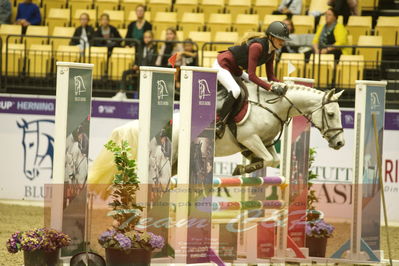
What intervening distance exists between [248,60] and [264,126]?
0.63 metres

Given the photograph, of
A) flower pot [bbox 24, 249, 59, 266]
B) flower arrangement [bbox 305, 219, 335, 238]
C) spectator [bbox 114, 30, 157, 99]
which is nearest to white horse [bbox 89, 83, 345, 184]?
flower arrangement [bbox 305, 219, 335, 238]

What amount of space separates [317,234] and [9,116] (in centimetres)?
534

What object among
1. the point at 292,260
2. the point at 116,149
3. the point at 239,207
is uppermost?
the point at 116,149

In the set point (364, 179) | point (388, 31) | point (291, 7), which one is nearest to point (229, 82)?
point (364, 179)

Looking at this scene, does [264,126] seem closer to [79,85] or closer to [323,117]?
[323,117]

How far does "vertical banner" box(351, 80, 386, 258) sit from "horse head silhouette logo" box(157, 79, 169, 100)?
2129 mm

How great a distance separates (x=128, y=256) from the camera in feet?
20.5

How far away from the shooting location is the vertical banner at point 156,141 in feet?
20.9

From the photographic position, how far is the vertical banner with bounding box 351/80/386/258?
26.0ft

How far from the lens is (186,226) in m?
6.50

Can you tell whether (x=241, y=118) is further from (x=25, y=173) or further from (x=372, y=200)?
(x=25, y=173)

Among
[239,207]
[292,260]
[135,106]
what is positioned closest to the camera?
[239,207]

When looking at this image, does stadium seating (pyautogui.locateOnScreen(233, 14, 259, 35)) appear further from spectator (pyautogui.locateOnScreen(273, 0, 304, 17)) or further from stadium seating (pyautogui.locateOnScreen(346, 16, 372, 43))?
stadium seating (pyautogui.locateOnScreen(346, 16, 372, 43))

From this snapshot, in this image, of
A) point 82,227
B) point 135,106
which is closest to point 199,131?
point 82,227
